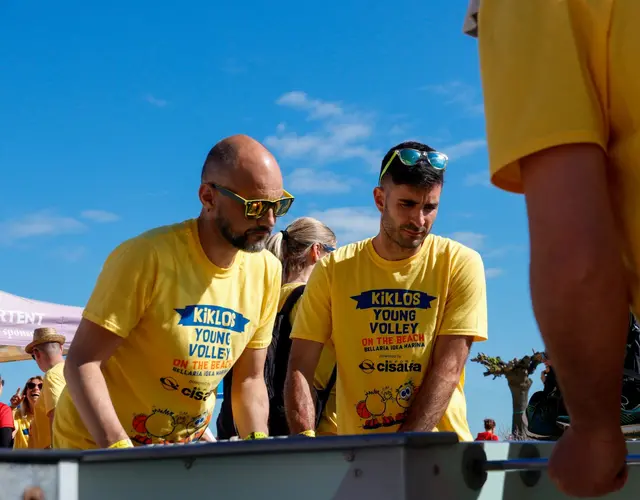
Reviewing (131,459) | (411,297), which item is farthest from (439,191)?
(131,459)

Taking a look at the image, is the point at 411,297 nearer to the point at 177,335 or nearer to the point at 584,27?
the point at 177,335

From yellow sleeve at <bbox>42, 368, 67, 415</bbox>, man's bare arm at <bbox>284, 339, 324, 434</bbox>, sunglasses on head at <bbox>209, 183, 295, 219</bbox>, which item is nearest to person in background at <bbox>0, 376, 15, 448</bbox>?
yellow sleeve at <bbox>42, 368, 67, 415</bbox>

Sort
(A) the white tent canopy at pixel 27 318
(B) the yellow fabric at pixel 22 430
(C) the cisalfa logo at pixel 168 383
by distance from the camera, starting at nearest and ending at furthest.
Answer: (C) the cisalfa logo at pixel 168 383 < (B) the yellow fabric at pixel 22 430 < (A) the white tent canopy at pixel 27 318

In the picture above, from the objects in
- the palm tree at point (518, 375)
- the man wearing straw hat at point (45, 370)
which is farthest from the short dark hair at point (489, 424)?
the man wearing straw hat at point (45, 370)

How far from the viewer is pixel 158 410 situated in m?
3.17

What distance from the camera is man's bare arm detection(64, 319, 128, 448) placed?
2.85 metres

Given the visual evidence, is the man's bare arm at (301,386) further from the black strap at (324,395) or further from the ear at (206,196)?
the ear at (206,196)

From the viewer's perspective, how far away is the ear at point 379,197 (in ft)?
12.1

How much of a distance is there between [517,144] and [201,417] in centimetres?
242

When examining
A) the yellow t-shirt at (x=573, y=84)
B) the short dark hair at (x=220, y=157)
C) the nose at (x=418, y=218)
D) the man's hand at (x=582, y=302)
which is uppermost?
the short dark hair at (x=220, y=157)

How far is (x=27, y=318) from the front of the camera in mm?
10188

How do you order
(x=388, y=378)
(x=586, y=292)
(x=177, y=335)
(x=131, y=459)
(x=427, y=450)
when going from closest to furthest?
(x=586, y=292) < (x=427, y=450) < (x=131, y=459) < (x=177, y=335) < (x=388, y=378)

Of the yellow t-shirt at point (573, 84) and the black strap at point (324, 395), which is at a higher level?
the yellow t-shirt at point (573, 84)

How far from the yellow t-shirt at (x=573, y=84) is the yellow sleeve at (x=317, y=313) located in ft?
7.84
